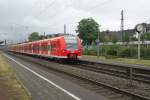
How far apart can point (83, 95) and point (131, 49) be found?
3999 cm

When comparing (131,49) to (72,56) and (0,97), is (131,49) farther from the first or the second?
(0,97)

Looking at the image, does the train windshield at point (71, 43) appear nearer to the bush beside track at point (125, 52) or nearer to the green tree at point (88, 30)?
the bush beside track at point (125, 52)

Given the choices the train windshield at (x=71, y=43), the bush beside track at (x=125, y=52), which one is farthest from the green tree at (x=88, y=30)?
the train windshield at (x=71, y=43)

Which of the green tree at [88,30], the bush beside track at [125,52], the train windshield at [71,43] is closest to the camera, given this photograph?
the train windshield at [71,43]

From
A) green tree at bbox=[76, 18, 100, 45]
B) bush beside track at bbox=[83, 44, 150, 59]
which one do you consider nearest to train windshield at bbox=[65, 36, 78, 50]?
bush beside track at bbox=[83, 44, 150, 59]

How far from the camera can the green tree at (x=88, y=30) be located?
97.4 m

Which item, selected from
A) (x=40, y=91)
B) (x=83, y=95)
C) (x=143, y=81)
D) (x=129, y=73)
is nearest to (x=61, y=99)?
(x=83, y=95)

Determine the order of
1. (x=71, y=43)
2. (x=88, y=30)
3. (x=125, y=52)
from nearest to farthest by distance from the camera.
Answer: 1. (x=71, y=43)
2. (x=125, y=52)
3. (x=88, y=30)

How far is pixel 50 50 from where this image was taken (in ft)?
147

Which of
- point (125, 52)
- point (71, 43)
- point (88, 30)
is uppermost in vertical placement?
point (88, 30)

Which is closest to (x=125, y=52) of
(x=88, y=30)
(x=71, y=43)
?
(x=71, y=43)

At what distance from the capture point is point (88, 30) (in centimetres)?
9756

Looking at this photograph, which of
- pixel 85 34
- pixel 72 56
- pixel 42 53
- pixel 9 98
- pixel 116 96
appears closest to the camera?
pixel 9 98

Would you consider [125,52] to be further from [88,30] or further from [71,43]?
[88,30]
